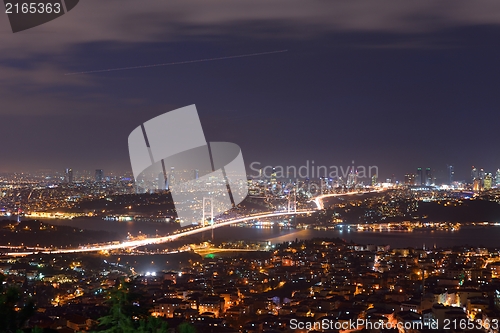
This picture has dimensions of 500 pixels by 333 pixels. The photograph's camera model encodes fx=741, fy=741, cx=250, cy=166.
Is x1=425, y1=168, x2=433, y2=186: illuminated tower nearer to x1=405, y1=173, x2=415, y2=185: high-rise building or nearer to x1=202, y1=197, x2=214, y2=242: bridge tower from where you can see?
x1=405, y1=173, x2=415, y2=185: high-rise building

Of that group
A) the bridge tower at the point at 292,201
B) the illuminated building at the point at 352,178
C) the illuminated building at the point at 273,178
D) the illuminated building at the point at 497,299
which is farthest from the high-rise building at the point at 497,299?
the illuminated building at the point at 352,178

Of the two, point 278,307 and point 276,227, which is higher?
point 276,227

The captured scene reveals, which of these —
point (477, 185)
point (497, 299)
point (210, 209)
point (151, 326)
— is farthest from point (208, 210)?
point (477, 185)

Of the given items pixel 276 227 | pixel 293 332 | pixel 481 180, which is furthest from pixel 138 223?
pixel 481 180

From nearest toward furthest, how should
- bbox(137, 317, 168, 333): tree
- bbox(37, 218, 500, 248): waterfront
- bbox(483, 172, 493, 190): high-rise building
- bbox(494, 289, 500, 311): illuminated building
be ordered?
1. bbox(137, 317, 168, 333): tree
2. bbox(494, 289, 500, 311): illuminated building
3. bbox(37, 218, 500, 248): waterfront
4. bbox(483, 172, 493, 190): high-rise building

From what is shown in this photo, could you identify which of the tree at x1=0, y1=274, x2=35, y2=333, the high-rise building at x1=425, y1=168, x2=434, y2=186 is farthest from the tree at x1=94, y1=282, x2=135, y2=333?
the high-rise building at x1=425, y1=168, x2=434, y2=186

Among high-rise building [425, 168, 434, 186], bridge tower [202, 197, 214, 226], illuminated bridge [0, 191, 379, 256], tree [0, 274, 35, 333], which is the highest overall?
high-rise building [425, 168, 434, 186]

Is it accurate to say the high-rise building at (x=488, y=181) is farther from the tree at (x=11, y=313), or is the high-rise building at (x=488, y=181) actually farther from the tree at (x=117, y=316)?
the tree at (x=11, y=313)

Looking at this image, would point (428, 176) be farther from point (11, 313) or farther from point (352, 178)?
point (11, 313)

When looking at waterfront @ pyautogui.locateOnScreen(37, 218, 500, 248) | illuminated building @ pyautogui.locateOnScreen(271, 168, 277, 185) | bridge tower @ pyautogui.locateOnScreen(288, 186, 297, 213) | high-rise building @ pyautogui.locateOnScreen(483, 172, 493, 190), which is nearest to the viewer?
waterfront @ pyautogui.locateOnScreen(37, 218, 500, 248)

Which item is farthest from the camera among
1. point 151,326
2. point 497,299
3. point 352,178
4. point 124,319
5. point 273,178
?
point 352,178

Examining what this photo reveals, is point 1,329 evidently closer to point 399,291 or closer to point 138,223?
point 399,291
